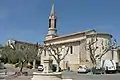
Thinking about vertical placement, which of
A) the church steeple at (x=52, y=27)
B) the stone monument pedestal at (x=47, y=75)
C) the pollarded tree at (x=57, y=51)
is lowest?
the stone monument pedestal at (x=47, y=75)

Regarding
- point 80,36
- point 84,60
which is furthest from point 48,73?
point 80,36

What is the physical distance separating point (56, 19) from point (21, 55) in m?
30.7

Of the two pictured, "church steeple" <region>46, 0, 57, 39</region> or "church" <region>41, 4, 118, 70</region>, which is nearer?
"church" <region>41, 4, 118, 70</region>

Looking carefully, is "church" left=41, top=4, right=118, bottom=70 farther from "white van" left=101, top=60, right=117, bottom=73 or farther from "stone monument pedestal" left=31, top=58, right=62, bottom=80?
"stone monument pedestal" left=31, top=58, right=62, bottom=80

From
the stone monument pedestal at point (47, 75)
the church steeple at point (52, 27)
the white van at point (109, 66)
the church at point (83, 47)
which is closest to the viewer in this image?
the stone monument pedestal at point (47, 75)

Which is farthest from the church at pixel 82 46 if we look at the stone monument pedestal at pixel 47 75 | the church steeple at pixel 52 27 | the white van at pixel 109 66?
the stone monument pedestal at pixel 47 75

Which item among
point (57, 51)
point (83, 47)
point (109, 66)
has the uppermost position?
point (83, 47)

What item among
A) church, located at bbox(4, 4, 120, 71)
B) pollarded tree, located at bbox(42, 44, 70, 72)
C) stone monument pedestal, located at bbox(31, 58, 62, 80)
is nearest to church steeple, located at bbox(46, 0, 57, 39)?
church, located at bbox(4, 4, 120, 71)

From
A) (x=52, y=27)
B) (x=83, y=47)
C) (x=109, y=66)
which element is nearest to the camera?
(x=109, y=66)

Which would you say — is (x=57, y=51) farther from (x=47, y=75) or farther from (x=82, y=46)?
(x=47, y=75)

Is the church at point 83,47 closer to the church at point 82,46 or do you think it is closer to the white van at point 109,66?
the church at point 82,46

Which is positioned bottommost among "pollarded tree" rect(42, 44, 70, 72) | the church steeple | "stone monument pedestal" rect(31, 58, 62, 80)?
"stone monument pedestal" rect(31, 58, 62, 80)

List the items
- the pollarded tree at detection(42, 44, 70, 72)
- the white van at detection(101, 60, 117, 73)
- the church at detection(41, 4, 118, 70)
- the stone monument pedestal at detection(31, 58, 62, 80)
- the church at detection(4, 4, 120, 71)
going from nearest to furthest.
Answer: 1. the stone monument pedestal at detection(31, 58, 62, 80)
2. the white van at detection(101, 60, 117, 73)
3. the pollarded tree at detection(42, 44, 70, 72)
4. the church at detection(4, 4, 120, 71)
5. the church at detection(41, 4, 118, 70)

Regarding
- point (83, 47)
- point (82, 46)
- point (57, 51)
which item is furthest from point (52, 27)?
point (57, 51)
